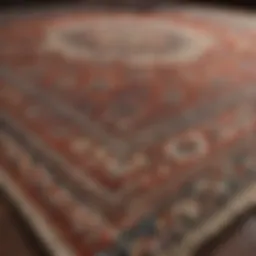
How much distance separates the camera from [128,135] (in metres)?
1.04

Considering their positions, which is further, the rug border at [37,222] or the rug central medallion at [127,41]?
the rug central medallion at [127,41]

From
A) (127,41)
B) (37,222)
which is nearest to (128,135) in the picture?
(37,222)

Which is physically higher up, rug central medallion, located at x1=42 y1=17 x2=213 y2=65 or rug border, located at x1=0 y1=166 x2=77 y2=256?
rug central medallion, located at x1=42 y1=17 x2=213 y2=65

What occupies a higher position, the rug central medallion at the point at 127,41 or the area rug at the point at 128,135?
the rug central medallion at the point at 127,41

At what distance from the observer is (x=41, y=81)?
1.34 meters

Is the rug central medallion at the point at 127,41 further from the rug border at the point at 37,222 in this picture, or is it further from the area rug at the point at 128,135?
the rug border at the point at 37,222

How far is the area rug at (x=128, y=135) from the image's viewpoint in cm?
75

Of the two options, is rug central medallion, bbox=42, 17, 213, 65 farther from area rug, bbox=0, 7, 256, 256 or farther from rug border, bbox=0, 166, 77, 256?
rug border, bbox=0, 166, 77, 256

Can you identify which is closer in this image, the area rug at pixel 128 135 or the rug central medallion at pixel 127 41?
the area rug at pixel 128 135

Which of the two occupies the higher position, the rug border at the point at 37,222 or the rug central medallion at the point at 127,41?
the rug central medallion at the point at 127,41

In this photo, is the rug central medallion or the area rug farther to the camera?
the rug central medallion

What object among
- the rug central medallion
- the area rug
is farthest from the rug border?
the rug central medallion

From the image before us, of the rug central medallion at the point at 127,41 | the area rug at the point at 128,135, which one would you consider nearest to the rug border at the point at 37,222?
the area rug at the point at 128,135

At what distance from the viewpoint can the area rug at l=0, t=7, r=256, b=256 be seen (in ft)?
2.47
